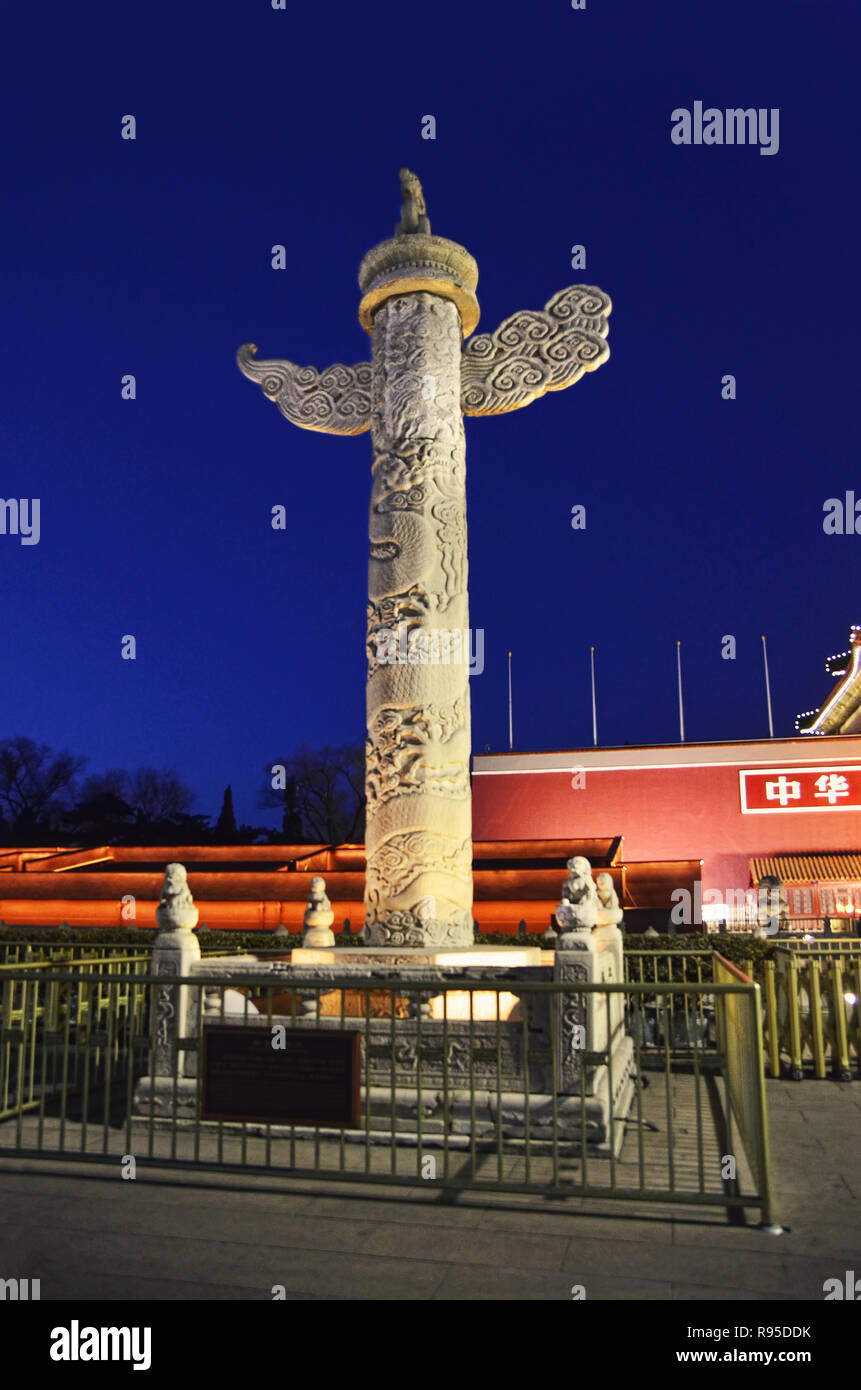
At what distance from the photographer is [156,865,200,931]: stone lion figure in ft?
22.9

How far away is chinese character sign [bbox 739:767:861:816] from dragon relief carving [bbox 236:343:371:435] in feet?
60.8

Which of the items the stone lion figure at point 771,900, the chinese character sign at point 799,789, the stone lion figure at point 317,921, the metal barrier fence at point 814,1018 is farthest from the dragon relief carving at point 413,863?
the chinese character sign at point 799,789

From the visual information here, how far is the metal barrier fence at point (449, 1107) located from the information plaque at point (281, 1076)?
25 millimetres

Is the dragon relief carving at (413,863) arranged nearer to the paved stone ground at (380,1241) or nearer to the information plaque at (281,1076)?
the information plaque at (281,1076)

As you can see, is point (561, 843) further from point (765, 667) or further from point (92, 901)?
point (765, 667)

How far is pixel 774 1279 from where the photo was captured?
12.5 feet

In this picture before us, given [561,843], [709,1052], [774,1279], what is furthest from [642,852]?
[774,1279]

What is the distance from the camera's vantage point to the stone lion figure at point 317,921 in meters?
8.55

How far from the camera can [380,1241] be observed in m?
4.20

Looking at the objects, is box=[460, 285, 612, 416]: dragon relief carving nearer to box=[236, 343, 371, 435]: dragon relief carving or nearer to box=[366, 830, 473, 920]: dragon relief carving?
box=[236, 343, 371, 435]: dragon relief carving

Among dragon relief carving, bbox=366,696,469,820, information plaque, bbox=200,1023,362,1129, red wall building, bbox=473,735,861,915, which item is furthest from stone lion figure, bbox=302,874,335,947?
red wall building, bbox=473,735,861,915

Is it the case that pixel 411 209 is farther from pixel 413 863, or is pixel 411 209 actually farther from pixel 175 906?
pixel 175 906

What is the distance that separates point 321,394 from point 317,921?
535 centimetres
